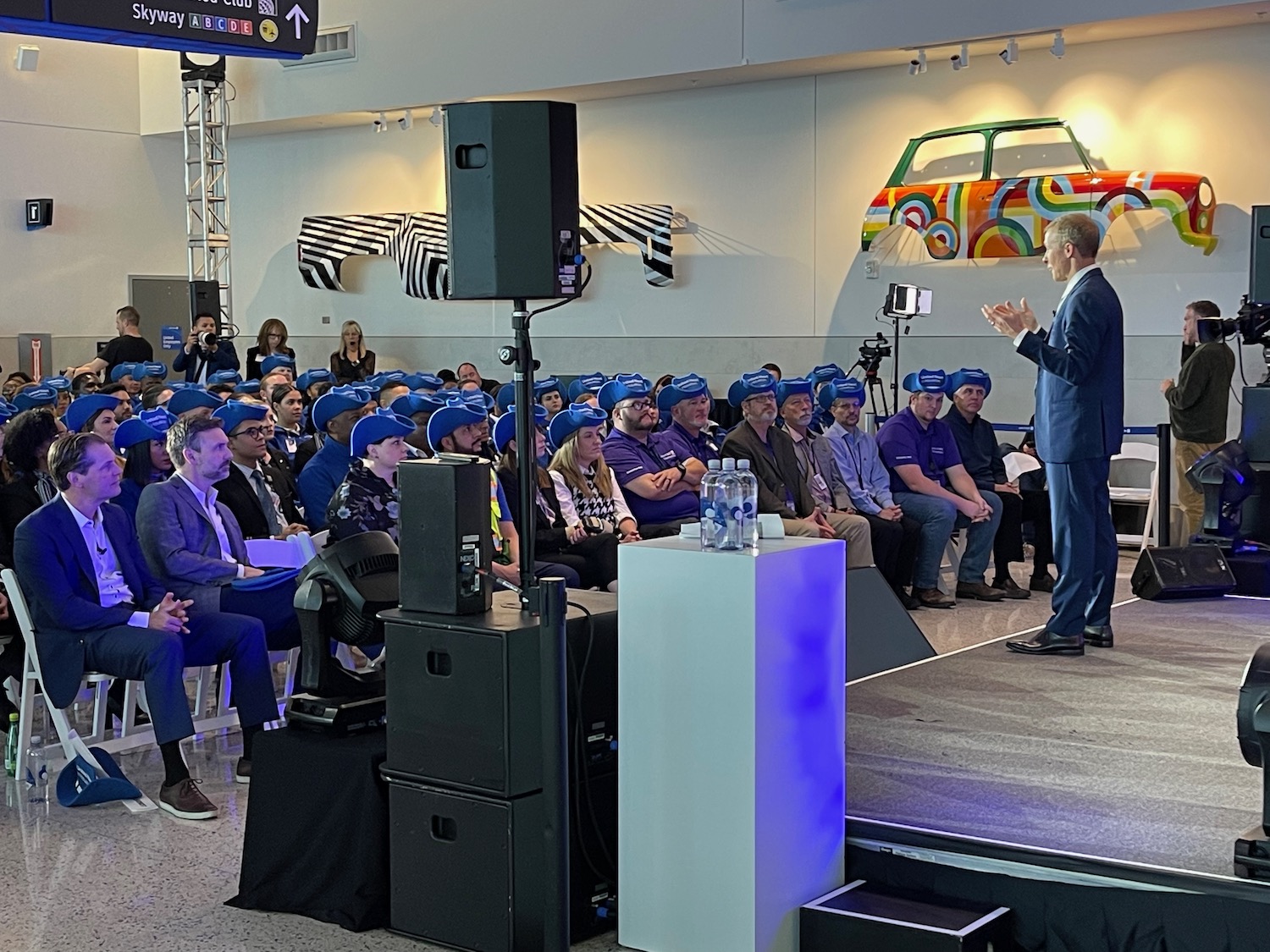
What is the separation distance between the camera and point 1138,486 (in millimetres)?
11352

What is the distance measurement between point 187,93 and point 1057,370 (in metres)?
12.9

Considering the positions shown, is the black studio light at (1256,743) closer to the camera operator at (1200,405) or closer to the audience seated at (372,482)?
the audience seated at (372,482)

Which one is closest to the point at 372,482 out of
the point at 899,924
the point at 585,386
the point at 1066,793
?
the point at 1066,793

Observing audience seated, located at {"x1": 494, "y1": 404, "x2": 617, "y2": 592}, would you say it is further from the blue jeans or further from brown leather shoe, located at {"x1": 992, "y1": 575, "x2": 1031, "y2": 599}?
brown leather shoe, located at {"x1": 992, "y1": 575, "x2": 1031, "y2": 599}

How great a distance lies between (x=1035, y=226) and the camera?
40.4ft

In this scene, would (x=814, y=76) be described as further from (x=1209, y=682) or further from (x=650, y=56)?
(x=1209, y=682)

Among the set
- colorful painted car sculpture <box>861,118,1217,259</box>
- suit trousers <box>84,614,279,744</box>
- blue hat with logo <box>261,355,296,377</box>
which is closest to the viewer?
suit trousers <box>84,614,279,744</box>

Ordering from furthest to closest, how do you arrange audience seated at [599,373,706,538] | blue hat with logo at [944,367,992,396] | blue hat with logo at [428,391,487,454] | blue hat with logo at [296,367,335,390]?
blue hat with logo at [296,367,335,390]
blue hat with logo at [944,367,992,396]
audience seated at [599,373,706,538]
blue hat with logo at [428,391,487,454]

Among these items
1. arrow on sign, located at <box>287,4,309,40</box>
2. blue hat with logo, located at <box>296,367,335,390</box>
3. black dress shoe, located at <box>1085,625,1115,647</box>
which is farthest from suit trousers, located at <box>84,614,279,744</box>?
blue hat with logo, located at <box>296,367,335,390</box>

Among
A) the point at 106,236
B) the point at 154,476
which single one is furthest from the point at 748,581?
the point at 106,236

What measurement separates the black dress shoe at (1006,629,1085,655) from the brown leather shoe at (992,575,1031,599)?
101 inches

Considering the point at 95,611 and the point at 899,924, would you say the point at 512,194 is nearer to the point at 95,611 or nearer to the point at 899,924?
the point at 899,924

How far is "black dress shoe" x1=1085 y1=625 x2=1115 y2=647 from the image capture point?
6055mm

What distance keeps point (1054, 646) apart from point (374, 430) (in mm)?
2608
